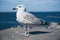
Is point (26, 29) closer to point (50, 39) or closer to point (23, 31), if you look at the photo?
point (23, 31)

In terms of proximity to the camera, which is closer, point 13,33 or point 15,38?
point 15,38

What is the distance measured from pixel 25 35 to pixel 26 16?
414 millimetres

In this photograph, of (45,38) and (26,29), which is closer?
(45,38)

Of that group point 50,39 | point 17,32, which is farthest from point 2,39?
point 50,39

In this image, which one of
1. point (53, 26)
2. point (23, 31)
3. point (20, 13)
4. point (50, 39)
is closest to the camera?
point (50, 39)

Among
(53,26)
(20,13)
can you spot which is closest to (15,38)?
(20,13)

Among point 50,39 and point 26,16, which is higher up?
point 26,16

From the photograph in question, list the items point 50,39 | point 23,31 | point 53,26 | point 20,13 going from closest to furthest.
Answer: point 50,39, point 20,13, point 23,31, point 53,26

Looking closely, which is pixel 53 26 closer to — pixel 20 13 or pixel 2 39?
pixel 20 13

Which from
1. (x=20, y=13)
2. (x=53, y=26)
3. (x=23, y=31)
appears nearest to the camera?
(x=20, y=13)

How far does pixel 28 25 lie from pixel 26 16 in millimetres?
243

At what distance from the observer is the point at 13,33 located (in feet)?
17.8

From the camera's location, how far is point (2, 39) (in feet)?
16.3

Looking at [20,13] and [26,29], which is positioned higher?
[20,13]
